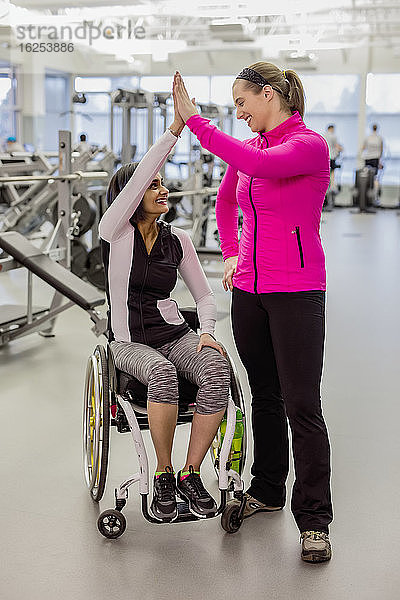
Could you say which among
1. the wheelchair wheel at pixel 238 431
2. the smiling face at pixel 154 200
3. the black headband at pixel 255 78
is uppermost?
the black headband at pixel 255 78

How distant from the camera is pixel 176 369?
7.64 ft

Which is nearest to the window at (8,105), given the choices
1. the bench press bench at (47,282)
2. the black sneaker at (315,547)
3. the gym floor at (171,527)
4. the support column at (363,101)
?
the support column at (363,101)

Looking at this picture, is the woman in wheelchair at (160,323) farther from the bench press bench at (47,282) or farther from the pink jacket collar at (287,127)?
the bench press bench at (47,282)

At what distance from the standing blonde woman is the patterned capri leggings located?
0.44ft

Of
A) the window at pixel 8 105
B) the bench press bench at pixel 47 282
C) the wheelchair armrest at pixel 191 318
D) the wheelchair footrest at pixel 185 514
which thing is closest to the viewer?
the wheelchair footrest at pixel 185 514

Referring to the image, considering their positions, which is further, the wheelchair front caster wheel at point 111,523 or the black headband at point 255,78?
the wheelchair front caster wheel at point 111,523

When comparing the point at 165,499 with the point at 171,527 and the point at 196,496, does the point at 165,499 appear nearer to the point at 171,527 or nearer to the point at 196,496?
the point at 196,496

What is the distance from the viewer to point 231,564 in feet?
6.92

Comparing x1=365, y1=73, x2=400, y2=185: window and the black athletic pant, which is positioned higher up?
x1=365, y1=73, x2=400, y2=185: window

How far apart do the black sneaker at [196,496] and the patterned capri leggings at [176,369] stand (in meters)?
0.20

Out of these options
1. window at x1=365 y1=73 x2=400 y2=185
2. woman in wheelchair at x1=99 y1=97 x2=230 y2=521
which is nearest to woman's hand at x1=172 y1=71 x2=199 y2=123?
woman in wheelchair at x1=99 y1=97 x2=230 y2=521

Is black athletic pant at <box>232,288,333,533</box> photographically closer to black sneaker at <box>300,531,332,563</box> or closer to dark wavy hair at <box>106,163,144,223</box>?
black sneaker at <box>300,531,332,563</box>

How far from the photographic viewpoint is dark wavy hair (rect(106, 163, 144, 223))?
92.6 inches

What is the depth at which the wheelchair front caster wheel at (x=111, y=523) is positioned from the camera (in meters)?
2.22
